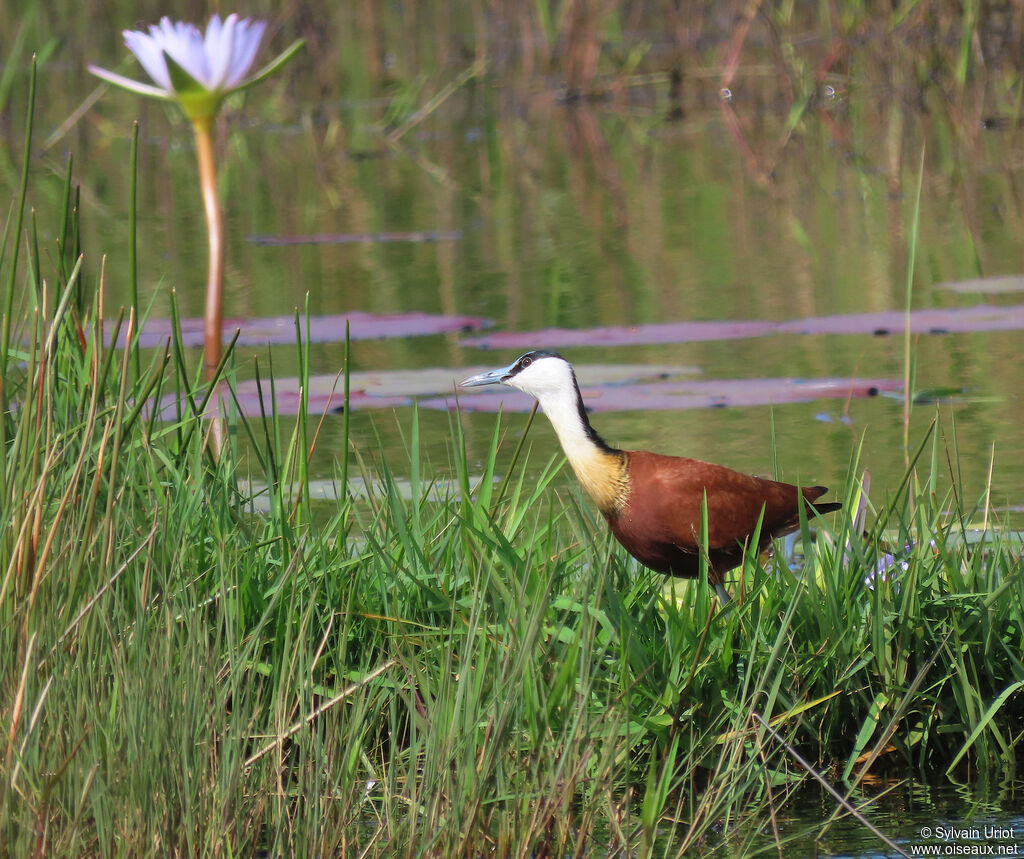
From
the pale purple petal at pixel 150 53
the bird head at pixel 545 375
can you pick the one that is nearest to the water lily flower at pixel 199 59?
the pale purple petal at pixel 150 53

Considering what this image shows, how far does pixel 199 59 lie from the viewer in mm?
3916

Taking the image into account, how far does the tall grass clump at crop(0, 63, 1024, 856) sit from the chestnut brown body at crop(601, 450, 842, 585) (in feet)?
0.24

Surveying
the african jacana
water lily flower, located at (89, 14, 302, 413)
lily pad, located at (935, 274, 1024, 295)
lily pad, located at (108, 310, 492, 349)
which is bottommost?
the african jacana

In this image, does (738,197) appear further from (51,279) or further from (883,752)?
(883,752)

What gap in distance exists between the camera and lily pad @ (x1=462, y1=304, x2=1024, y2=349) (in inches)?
215

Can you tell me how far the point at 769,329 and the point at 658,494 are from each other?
297 cm

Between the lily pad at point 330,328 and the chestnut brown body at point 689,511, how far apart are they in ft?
9.48

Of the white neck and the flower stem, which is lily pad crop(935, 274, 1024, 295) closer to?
the flower stem

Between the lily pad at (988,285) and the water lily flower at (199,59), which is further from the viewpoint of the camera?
the lily pad at (988,285)

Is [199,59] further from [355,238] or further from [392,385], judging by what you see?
[355,238]

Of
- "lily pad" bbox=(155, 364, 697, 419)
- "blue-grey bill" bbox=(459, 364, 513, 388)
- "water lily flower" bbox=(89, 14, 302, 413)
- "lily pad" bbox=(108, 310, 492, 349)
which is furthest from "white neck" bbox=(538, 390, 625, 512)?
"lily pad" bbox=(108, 310, 492, 349)

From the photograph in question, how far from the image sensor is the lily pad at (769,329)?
545cm

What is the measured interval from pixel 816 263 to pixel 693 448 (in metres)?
2.77

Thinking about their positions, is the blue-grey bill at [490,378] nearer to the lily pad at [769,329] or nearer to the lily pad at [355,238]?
the lily pad at [769,329]
